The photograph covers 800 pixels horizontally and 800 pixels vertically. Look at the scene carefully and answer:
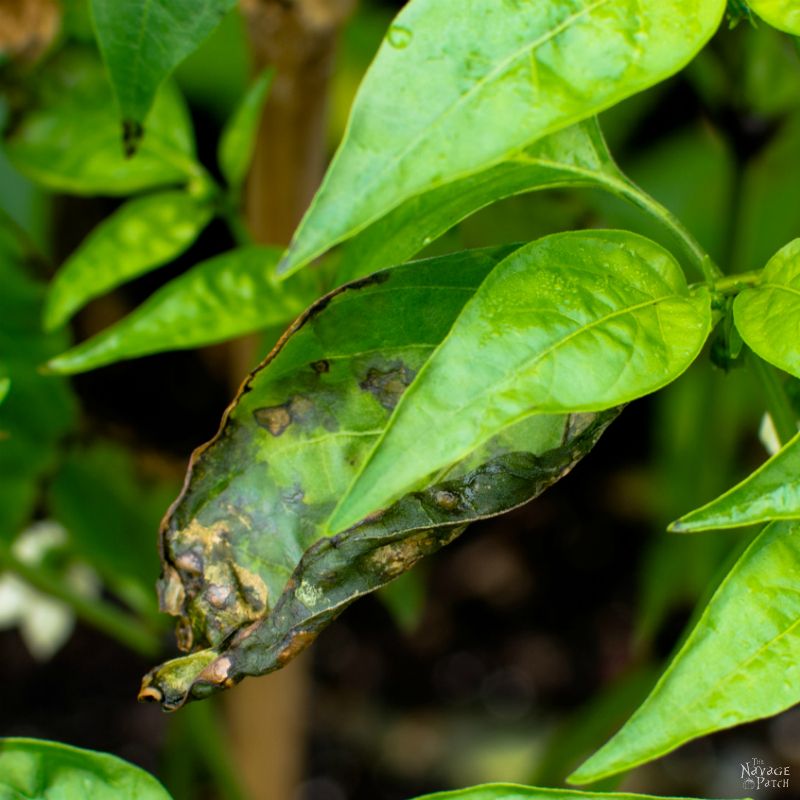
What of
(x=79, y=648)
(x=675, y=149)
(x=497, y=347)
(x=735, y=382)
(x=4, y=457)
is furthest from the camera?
(x=79, y=648)

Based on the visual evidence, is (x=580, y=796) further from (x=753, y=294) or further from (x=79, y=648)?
(x=79, y=648)

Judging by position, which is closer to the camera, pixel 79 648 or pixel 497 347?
pixel 497 347

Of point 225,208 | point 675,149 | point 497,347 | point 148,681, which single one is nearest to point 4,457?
point 225,208

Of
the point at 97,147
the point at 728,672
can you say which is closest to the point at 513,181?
the point at 728,672

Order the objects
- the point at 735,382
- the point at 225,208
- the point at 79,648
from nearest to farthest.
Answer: the point at 225,208, the point at 735,382, the point at 79,648

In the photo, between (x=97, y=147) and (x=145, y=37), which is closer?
(x=145, y=37)

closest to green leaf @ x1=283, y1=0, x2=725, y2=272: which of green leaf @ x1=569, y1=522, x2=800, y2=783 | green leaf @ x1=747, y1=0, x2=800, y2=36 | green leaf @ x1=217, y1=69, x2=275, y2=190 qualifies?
green leaf @ x1=747, y1=0, x2=800, y2=36

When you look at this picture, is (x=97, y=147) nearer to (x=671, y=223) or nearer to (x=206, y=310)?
(x=206, y=310)
